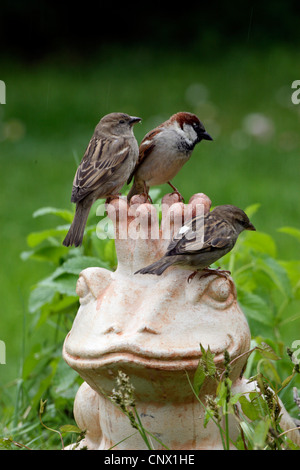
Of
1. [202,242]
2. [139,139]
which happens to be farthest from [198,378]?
[139,139]

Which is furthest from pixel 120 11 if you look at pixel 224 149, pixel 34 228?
pixel 34 228

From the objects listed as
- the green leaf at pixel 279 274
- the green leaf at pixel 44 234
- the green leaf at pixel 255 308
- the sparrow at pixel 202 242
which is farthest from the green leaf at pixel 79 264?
the sparrow at pixel 202 242

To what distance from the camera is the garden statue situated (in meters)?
2.49

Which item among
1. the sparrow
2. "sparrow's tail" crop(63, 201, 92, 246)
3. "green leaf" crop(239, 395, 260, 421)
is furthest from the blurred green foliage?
"green leaf" crop(239, 395, 260, 421)

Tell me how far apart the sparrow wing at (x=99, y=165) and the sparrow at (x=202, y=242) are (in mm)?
526

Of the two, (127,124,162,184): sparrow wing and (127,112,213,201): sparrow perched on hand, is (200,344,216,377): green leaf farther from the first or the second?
(127,124,162,184): sparrow wing

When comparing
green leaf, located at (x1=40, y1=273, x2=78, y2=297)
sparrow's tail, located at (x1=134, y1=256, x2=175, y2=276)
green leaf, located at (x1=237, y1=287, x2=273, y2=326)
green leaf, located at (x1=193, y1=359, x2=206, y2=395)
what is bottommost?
green leaf, located at (x1=193, y1=359, x2=206, y2=395)

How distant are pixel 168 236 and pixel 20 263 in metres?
3.94

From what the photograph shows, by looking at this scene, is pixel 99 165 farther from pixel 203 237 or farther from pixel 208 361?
pixel 208 361

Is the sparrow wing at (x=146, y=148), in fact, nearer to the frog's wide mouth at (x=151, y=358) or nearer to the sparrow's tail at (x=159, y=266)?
the sparrow's tail at (x=159, y=266)

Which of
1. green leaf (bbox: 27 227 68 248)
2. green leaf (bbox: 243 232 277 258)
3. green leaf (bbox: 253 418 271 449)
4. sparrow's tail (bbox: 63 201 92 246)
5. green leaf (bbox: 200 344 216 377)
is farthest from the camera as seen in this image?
green leaf (bbox: 243 232 277 258)

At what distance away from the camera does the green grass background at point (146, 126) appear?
6.96 m

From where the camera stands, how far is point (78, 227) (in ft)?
9.74

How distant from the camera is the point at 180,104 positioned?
34.4 feet
